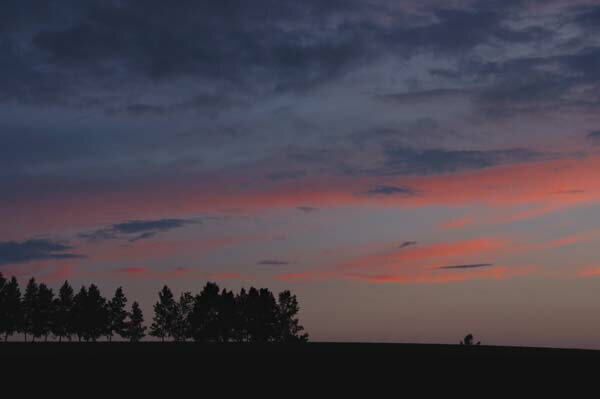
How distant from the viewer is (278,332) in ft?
A: 486

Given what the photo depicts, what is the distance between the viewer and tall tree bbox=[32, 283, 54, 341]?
472ft

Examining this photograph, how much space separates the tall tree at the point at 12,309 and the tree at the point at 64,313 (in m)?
6.94

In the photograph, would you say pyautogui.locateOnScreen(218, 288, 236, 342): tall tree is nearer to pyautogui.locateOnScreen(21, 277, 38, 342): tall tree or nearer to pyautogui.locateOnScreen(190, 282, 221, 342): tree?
pyautogui.locateOnScreen(190, 282, 221, 342): tree

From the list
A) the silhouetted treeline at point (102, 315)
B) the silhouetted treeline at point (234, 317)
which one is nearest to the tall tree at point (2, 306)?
the silhouetted treeline at point (102, 315)

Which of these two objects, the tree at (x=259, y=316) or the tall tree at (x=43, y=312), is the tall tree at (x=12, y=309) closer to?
the tall tree at (x=43, y=312)

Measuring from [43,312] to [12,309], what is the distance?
6896 millimetres

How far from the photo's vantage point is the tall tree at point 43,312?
5659 inches

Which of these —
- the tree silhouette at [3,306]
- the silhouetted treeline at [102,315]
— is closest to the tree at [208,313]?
the silhouetted treeline at [102,315]

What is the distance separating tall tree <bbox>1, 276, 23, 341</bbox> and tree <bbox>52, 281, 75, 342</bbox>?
694 centimetres

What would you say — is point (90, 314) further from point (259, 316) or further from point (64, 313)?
point (259, 316)

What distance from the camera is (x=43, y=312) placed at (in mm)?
144375

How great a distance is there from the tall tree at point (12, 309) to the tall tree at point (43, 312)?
2.99m

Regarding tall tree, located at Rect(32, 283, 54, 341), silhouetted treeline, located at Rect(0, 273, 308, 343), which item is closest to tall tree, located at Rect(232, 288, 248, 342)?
silhouetted treeline, located at Rect(0, 273, 308, 343)

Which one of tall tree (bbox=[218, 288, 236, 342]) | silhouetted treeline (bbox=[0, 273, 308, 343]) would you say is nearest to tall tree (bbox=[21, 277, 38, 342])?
silhouetted treeline (bbox=[0, 273, 308, 343])
